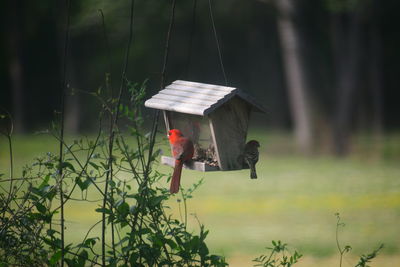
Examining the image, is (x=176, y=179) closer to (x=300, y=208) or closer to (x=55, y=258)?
(x=55, y=258)

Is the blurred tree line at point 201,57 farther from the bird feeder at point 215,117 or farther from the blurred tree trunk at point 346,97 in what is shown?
the bird feeder at point 215,117

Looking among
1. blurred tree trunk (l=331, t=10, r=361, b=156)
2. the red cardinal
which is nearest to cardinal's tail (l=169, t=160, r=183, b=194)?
the red cardinal

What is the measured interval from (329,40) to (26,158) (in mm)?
17619

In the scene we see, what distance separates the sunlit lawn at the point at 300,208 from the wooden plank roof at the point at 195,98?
4.71ft

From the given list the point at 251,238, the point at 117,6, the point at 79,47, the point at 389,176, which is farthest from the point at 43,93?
the point at 251,238

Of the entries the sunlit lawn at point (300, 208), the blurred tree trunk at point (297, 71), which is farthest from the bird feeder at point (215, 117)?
the blurred tree trunk at point (297, 71)

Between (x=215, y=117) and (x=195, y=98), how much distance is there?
10.0 inches

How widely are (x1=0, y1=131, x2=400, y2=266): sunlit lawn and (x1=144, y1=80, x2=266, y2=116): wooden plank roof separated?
1.43m

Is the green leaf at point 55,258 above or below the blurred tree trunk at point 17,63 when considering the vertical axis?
below

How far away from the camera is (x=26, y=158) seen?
19.1 m

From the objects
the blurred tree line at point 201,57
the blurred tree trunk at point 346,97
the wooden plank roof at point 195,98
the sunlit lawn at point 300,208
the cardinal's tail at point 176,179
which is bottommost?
the sunlit lawn at point 300,208

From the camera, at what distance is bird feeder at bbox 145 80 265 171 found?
14.6 feet

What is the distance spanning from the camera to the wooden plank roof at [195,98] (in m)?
4.32

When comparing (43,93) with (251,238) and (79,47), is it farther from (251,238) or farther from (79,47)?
(251,238)
